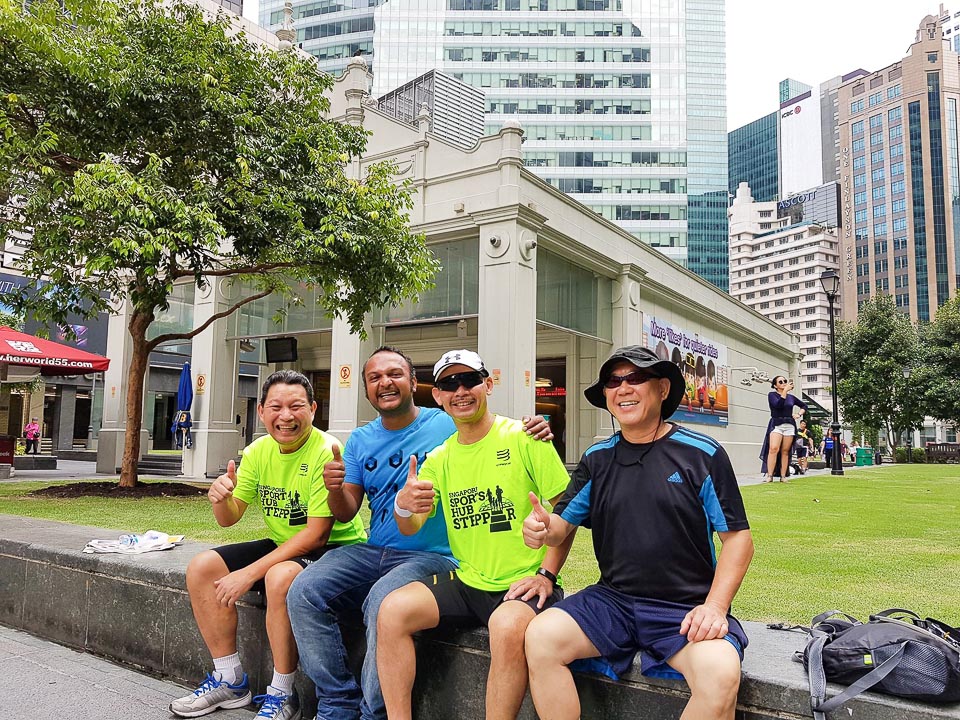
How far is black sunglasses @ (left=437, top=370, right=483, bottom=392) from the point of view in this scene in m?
3.08

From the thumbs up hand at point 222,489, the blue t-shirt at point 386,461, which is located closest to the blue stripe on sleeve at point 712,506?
the blue t-shirt at point 386,461

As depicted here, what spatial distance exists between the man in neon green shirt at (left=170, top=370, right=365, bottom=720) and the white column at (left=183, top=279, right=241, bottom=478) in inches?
620

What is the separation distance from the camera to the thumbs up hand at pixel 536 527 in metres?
2.61

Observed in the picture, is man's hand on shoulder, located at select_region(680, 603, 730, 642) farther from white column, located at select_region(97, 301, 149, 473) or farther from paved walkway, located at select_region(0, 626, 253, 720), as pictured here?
white column, located at select_region(97, 301, 149, 473)

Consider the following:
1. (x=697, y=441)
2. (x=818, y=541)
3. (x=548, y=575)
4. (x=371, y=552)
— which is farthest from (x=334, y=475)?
(x=818, y=541)

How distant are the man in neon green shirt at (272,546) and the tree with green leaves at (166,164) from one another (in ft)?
20.4

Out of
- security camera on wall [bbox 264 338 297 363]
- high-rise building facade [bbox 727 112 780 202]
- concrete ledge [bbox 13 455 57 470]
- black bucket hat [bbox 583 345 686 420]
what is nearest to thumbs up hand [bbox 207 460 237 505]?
black bucket hat [bbox 583 345 686 420]

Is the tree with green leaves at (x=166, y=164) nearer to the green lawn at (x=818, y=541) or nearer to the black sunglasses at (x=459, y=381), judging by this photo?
the green lawn at (x=818, y=541)

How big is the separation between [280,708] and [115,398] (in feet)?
62.5

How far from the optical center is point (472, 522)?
2975 millimetres

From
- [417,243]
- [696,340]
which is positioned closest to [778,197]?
[696,340]

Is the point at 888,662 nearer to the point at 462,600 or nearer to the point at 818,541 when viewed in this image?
the point at 462,600

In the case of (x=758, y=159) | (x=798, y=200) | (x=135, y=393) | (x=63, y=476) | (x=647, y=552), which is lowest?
(x=63, y=476)

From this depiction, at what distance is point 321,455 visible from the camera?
11.8 ft
